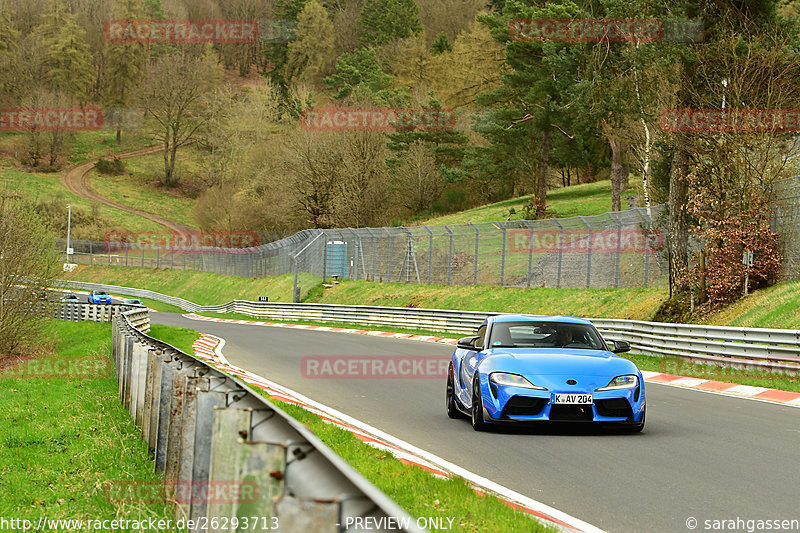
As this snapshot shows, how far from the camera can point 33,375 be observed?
19.6 m

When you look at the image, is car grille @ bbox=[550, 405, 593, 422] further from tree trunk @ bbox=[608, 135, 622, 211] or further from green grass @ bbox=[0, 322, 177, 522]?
tree trunk @ bbox=[608, 135, 622, 211]

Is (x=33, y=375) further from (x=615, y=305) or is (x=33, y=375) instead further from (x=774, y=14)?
(x=774, y=14)

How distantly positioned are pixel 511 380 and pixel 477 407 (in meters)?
0.74

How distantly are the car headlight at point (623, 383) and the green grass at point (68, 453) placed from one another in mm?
4982

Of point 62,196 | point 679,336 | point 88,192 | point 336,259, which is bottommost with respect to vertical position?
point 679,336

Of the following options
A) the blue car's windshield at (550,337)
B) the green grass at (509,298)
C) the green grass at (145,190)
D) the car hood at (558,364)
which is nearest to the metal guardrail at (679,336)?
the green grass at (509,298)

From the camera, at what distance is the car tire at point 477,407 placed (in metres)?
10.8

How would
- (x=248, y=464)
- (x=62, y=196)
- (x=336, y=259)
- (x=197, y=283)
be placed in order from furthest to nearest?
(x=62, y=196) < (x=197, y=283) < (x=336, y=259) < (x=248, y=464)

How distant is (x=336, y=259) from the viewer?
5291cm

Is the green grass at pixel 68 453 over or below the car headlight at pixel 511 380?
below

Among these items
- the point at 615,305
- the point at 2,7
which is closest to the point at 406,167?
the point at 615,305

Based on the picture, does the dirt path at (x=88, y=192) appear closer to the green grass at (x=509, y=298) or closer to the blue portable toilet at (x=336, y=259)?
the blue portable toilet at (x=336, y=259)

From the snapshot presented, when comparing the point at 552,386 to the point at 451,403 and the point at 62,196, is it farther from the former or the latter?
the point at 62,196

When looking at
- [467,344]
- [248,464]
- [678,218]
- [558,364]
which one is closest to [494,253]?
[678,218]
